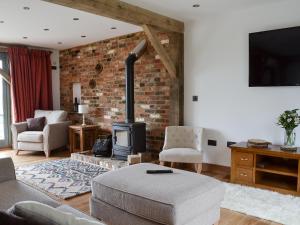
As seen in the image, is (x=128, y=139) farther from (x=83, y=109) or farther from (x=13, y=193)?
(x=13, y=193)

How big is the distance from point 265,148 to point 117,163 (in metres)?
2.13

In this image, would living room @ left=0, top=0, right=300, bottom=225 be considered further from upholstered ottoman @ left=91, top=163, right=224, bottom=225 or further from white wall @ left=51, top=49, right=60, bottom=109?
white wall @ left=51, top=49, right=60, bottom=109

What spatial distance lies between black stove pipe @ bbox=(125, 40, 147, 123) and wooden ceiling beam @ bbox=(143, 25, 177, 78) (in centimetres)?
57

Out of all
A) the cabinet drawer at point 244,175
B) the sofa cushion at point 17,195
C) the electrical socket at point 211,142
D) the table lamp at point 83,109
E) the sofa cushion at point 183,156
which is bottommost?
the cabinet drawer at point 244,175

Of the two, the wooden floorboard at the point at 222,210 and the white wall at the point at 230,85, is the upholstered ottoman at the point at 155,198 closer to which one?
the wooden floorboard at the point at 222,210

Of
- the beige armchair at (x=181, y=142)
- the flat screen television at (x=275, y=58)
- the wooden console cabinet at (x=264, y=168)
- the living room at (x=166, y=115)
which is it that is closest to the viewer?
the living room at (x=166, y=115)

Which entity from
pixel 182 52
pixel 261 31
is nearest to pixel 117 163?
pixel 182 52

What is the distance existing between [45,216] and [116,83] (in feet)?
13.8

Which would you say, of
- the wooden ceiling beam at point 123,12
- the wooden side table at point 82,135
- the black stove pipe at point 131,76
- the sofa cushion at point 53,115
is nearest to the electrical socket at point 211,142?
the black stove pipe at point 131,76

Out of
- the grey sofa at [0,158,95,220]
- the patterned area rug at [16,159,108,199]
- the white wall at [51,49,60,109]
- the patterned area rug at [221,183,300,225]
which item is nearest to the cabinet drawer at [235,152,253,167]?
the patterned area rug at [221,183,300,225]

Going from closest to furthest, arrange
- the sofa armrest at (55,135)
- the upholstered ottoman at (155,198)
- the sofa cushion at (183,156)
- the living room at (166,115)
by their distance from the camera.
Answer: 1. the upholstered ottoman at (155,198)
2. the living room at (166,115)
3. the sofa cushion at (183,156)
4. the sofa armrest at (55,135)

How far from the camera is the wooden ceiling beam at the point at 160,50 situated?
3701 millimetres

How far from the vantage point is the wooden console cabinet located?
3.09 m

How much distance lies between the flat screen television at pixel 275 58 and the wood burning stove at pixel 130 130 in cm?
177
